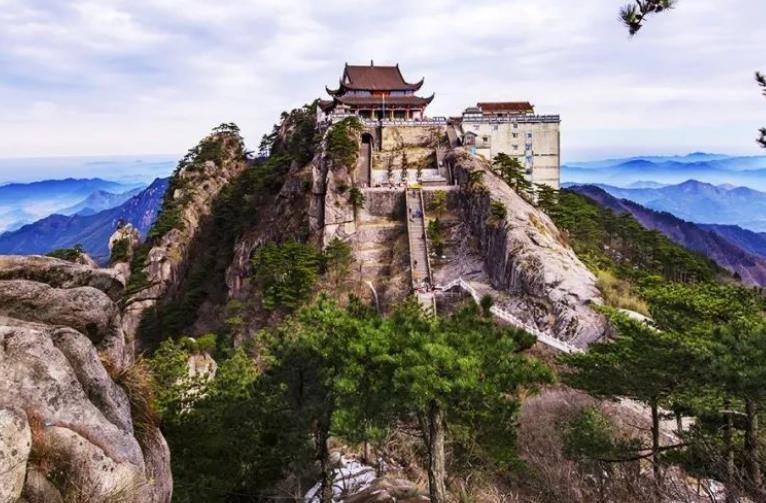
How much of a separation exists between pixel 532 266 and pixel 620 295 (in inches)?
204

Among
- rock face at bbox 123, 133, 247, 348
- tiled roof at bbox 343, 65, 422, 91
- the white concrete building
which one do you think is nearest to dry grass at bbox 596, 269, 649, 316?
the white concrete building

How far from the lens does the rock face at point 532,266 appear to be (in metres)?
31.3

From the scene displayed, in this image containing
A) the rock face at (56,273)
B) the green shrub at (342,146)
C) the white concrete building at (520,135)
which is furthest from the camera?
the white concrete building at (520,135)

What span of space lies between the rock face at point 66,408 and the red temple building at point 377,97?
171 feet

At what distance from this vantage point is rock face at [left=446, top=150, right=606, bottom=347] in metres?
31.3

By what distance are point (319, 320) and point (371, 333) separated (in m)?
2.43

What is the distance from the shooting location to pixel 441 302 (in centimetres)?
3750

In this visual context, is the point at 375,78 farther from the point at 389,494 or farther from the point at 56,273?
the point at 56,273

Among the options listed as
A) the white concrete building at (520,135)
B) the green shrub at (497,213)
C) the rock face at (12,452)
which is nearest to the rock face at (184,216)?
the white concrete building at (520,135)

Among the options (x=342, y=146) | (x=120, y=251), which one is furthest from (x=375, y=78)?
(x=120, y=251)

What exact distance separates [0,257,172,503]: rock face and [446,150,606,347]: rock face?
899 inches

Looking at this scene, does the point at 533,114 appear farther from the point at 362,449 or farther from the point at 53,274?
the point at 53,274

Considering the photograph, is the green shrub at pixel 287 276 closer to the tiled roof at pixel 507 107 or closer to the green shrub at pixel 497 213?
the green shrub at pixel 497 213

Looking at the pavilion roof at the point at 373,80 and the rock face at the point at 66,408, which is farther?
the pavilion roof at the point at 373,80
